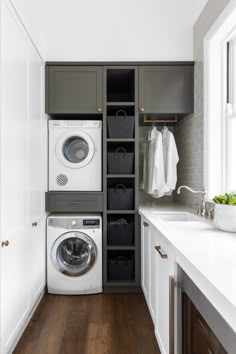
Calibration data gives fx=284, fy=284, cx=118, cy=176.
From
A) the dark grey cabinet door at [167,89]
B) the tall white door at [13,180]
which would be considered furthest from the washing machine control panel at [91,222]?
the dark grey cabinet door at [167,89]

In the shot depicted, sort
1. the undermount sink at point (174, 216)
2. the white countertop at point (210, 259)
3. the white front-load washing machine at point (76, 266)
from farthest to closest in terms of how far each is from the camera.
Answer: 1. the white front-load washing machine at point (76, 266)
2. the undermount sink at point (174, 216)
3. the white countertop at point (210, 259)

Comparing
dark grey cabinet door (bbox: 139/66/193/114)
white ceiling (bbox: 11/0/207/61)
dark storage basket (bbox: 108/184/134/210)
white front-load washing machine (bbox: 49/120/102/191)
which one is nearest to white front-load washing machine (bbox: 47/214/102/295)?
dark storage basket (bbox: 108/184/134/210)

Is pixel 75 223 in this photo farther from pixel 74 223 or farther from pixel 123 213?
pixel 123 213

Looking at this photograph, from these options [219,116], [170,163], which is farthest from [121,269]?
[219,116]

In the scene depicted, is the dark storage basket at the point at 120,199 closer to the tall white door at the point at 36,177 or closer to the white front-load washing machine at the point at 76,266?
the white front-load washing machine at the point at 76,266

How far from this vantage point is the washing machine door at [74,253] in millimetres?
2854

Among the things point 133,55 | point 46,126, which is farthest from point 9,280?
point 133,55

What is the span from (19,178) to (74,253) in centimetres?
126

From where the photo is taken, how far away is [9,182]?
181 cm

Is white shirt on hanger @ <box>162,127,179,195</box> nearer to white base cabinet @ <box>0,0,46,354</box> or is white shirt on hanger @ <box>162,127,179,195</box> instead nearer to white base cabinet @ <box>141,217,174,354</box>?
white base cabinet @ <box>141,217,174,354</box>

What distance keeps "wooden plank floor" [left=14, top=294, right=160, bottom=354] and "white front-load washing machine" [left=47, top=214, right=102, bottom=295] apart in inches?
3.7

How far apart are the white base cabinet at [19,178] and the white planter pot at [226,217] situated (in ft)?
4.38

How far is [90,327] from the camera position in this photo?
2.27m

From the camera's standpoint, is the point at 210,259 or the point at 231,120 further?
the point at 231,120
